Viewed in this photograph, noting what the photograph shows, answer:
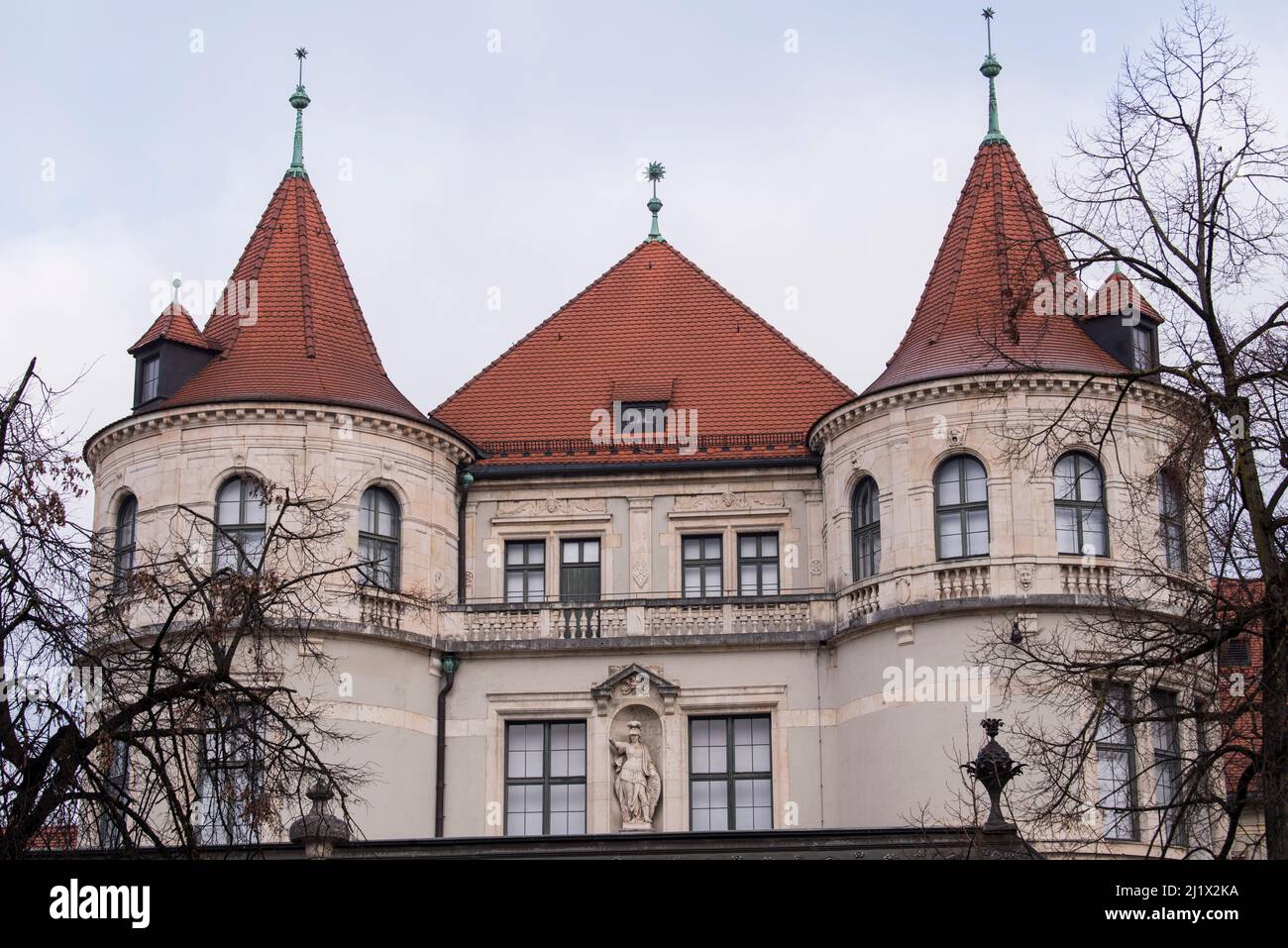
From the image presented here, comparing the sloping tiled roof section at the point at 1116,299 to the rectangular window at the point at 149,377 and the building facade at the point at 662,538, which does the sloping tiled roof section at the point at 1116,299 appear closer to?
the building facade at the point at 662,538

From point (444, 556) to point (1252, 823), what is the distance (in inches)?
594

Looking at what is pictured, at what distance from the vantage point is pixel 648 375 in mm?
39531

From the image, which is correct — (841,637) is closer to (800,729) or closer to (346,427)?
(800,729)

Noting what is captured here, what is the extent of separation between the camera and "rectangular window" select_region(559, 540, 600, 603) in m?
36.7

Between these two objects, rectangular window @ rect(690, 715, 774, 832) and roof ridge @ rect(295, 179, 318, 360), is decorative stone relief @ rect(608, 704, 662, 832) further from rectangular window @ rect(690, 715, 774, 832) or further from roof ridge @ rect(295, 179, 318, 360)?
roof ridge @ rect(295, 179, 318, 360)

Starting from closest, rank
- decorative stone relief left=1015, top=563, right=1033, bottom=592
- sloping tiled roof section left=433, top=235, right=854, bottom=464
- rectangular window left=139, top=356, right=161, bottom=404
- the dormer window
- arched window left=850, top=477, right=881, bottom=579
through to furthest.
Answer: decorative stone relief left=1015, top=563, right=1033, bottom=592 < arched window left=850, top=477, right=881, bottom=579 < the dormer window < rectangular window left=139, top=356, right=161, bottom=404 < sloping tiled roof section left=433, top=235, right=854, bottom=464

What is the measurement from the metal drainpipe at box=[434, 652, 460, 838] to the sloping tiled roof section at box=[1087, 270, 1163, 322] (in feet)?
39.1

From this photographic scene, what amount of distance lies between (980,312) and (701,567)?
6326 mm

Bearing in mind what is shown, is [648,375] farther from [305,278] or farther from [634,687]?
[634,687]

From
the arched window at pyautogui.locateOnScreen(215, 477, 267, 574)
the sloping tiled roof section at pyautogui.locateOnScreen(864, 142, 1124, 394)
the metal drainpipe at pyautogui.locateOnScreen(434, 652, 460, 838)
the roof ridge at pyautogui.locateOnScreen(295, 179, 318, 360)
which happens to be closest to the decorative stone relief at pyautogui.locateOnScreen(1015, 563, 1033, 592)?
the sloping tiled roof section at pyautogui.locateOnScreen(864, 142, 1124, 394)

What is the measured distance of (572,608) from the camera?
3550 centimetres
